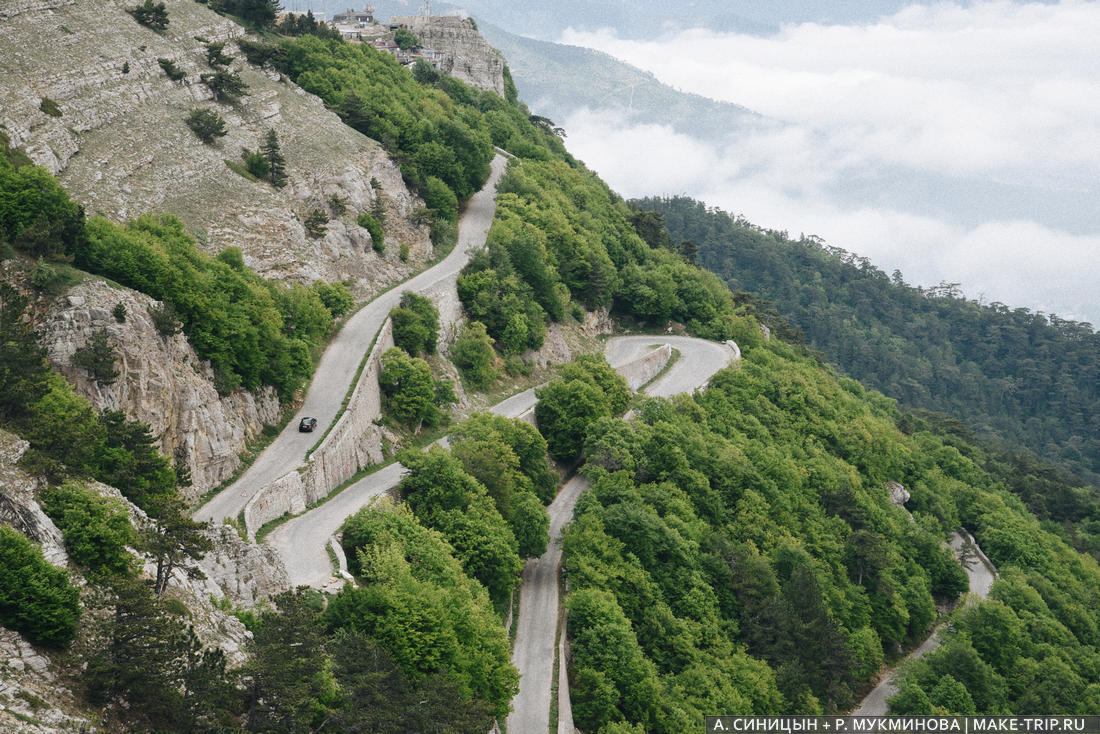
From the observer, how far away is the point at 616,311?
279ft

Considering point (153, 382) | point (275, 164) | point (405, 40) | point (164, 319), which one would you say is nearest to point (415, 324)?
point (275, 164)

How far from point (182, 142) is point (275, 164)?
608 centimetres

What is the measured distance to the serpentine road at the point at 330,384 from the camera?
3766cm

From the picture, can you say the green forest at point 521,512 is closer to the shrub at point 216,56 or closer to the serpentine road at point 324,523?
the serpentine road at point 324,523

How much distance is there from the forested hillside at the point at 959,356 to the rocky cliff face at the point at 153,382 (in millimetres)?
136385

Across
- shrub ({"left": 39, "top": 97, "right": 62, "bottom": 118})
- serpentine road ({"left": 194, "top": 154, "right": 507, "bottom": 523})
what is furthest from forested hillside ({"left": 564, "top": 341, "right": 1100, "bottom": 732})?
shrub ({"left": 39, "top": 97, "right": 62, "bottom": 118})

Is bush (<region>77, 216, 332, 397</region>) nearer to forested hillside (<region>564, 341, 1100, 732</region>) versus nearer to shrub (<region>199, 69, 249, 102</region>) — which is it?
forested hillside (<region>564, 341, 1100, 732</region>)

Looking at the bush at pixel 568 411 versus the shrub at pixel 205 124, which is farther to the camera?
the shrub at pixel 205 124

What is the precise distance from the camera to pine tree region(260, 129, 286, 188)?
195 ft

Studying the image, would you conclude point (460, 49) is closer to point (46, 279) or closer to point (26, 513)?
point (46, 279)

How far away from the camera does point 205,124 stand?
58344 mm

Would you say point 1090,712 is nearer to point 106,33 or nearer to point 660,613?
point 660,613

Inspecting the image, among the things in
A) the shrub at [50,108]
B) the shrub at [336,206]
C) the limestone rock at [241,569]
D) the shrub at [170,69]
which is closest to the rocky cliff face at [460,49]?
the shrub at [170,69]

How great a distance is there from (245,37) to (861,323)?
152m
